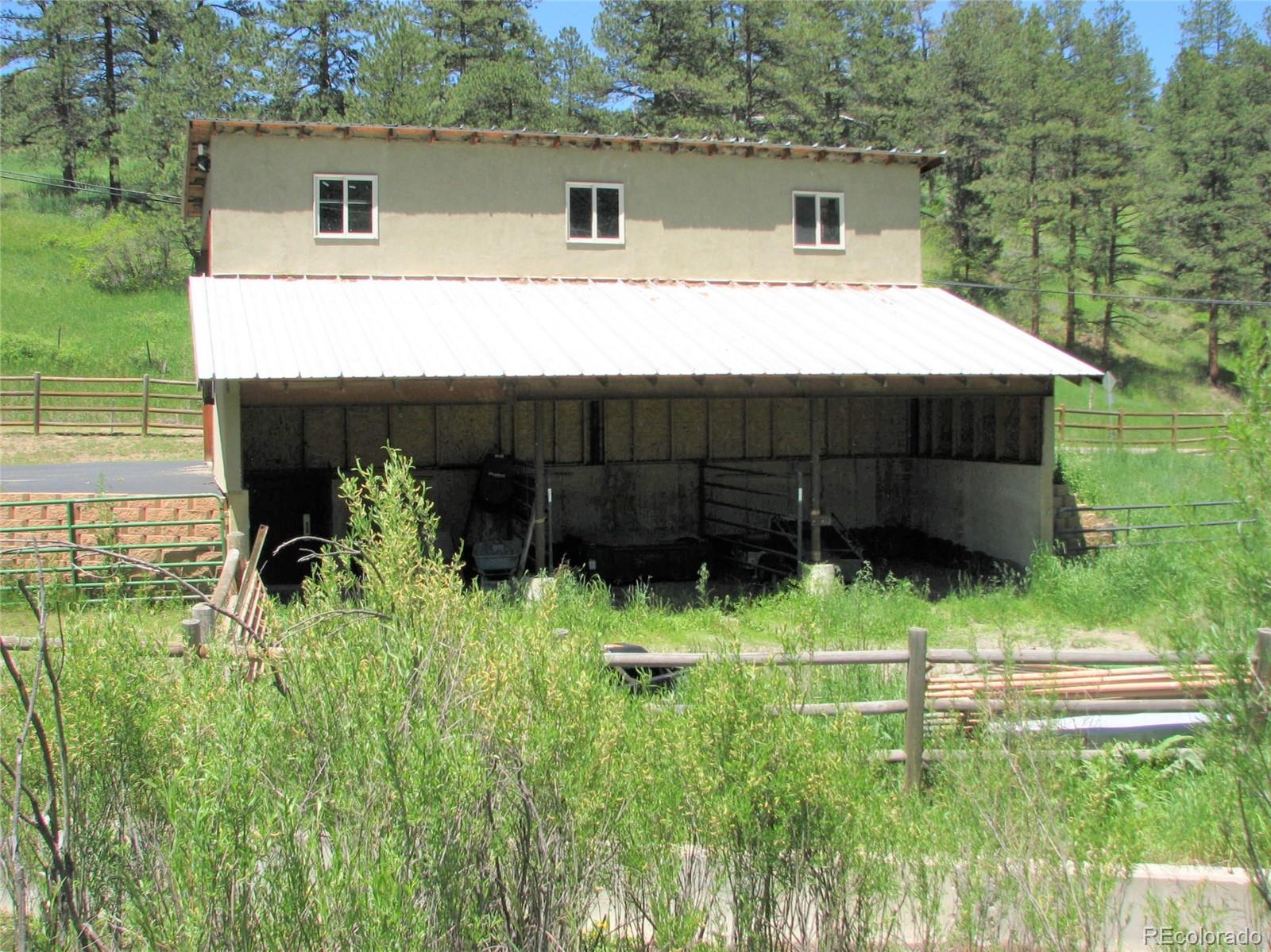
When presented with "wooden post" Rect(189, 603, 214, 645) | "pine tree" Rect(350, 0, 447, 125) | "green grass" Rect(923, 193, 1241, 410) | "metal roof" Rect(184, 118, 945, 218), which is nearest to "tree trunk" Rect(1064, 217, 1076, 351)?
"green grass" Rect(923, 193, 1241, 410)

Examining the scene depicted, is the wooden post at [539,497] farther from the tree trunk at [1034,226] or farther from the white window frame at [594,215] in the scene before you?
the tree trunk at [1034,226]

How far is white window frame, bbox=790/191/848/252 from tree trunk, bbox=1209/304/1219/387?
3280 cm

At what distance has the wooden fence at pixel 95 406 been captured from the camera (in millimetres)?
27625

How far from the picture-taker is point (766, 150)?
19266 mm

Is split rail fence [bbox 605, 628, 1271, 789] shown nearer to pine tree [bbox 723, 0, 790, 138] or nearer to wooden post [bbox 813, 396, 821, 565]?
wooden post [bbox 813, 396, 821, 565]

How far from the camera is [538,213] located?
18406mm

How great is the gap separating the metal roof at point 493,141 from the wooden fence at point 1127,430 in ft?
48.2

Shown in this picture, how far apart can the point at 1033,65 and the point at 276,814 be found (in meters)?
54.7

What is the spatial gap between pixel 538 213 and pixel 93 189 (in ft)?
130

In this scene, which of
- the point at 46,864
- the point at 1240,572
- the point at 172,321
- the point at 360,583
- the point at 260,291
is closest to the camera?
the point at 46,864

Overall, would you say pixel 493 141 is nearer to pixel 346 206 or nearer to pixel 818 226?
pixel 346 206

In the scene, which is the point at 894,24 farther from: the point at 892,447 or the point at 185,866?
the point at 185,866

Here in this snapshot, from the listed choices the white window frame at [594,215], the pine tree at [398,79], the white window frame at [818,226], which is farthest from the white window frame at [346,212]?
the pine tree at [398,79]

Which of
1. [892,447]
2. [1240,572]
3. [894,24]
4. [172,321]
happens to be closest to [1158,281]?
[894,24]
